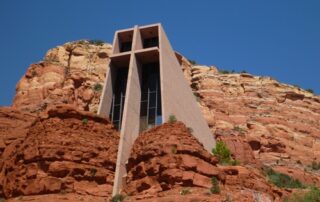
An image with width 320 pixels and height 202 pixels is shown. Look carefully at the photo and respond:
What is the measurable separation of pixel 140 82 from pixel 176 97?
2611mm

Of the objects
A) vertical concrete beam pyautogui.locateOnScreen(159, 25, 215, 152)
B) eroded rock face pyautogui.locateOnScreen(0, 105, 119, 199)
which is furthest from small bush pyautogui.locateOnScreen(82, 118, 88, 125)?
vertical concrete beam pyautogui.locateOnScreen(159, 25, 215, 152)

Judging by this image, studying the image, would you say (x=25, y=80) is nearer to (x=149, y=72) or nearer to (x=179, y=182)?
(x=149, y=72)

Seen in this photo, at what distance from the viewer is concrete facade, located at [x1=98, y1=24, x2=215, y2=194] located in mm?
33156

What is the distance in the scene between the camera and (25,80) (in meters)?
58.0

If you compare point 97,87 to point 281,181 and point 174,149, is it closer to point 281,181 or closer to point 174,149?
point 281,181

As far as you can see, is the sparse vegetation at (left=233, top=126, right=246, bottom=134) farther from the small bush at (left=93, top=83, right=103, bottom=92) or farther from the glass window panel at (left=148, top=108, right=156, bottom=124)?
the glass window panel at (left=148, top=108, right=156, bottom=124)

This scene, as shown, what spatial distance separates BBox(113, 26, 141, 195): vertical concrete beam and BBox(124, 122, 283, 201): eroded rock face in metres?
0.63

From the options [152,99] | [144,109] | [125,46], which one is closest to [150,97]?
[152,99]

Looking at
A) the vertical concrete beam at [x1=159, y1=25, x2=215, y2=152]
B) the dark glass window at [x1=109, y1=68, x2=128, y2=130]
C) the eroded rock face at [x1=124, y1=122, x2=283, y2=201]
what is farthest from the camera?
the dark glass window at [x1=109, y1=68, x2=128, y2=130]

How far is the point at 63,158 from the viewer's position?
26188mm

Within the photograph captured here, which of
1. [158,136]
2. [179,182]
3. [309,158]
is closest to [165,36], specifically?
[158,136]

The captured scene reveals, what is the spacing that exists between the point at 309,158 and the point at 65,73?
28582 mm

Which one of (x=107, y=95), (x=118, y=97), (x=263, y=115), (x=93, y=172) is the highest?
(x=263, y=115)

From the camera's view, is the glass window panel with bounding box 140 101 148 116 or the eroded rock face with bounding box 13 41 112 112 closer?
the glass window panel with bounding box 140 101 148 116
